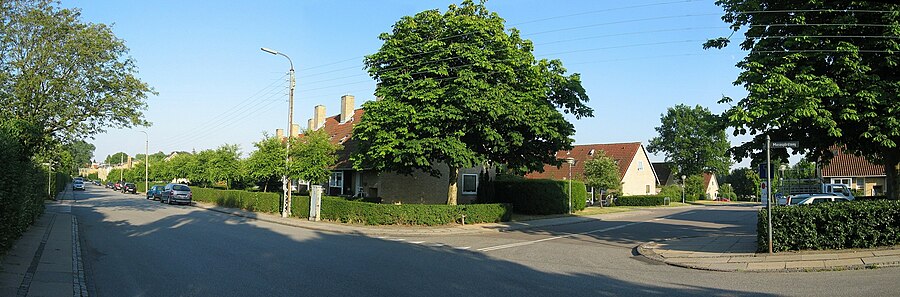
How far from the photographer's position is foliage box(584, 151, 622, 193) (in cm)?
4538

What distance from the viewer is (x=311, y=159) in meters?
26.8

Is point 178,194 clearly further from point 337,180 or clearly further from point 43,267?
point 43,267

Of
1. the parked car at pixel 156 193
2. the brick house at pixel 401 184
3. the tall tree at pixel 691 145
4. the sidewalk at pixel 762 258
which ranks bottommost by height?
the sidewalk at pixel 762 258

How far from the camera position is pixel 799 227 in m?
12.6

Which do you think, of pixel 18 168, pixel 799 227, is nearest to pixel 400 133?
pixel 18 168

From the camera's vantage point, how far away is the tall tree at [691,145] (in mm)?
75125

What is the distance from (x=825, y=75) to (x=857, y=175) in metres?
42.2

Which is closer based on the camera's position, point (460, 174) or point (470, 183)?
point (460, 174)

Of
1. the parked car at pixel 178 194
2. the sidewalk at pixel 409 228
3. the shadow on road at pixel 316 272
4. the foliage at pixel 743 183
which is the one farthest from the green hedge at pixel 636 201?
the foliage at pixel 743 183

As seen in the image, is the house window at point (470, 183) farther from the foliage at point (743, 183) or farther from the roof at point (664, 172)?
the foliage at point (743, 183)

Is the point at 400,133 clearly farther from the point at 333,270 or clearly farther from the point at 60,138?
the point at 60,138

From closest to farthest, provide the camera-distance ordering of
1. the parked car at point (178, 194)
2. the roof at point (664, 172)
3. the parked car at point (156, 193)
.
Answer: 1. the parked car at point (178, 194)
2. the parked car at point (156, 193)
3. the roof at point (664, 172)

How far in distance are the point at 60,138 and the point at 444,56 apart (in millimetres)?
17687

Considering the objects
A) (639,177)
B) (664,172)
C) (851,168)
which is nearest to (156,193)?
(639,177)
